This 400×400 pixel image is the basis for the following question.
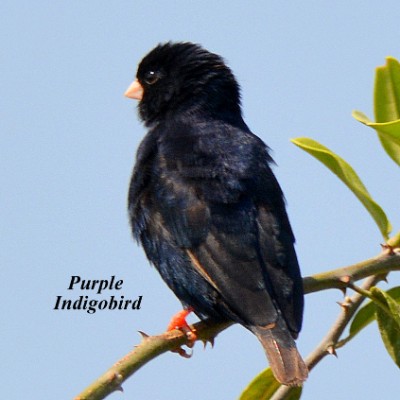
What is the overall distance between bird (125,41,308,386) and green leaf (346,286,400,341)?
29cm

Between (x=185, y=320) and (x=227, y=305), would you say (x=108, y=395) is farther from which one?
(x=185, y=320)

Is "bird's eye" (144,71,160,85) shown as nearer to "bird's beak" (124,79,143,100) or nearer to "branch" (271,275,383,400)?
"bird's beak" (124,79,143,100)

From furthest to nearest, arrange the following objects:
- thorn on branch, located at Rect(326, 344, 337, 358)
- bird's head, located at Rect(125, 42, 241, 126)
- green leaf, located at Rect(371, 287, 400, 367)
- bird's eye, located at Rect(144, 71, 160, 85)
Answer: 1. bird's eye, located at Rect(144, 71, 160, 85)
2. bird's head, located at Rect(125, 42, 241, 126)
3. green leaf, located at Rect(371, 287, 400, 367)
4. thorn on branch, located at Rect(326, 344, 337, 358)

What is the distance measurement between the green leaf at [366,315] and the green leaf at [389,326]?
0.14 meters

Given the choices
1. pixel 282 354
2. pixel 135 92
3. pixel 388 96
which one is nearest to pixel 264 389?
pixel 282 354

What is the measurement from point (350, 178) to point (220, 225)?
33.5 inches

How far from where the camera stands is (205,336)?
3.97 metres

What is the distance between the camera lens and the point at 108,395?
2.41m

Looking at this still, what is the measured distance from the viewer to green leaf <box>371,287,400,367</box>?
3.48 metres

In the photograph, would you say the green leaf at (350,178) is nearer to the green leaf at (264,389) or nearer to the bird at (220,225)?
the bird at (220,225)

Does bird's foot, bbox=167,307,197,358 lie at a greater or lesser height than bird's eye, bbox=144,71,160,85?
lesser

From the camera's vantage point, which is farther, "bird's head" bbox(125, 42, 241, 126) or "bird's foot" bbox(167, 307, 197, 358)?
"bird's head" bbox(125, 42, 241, 126)

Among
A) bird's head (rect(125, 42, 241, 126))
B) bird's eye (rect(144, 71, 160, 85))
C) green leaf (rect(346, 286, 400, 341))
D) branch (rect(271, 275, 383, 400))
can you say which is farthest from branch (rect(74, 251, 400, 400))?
bird's eye (rect(144, 71, 160, 85))

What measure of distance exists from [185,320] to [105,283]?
54 centimetres
